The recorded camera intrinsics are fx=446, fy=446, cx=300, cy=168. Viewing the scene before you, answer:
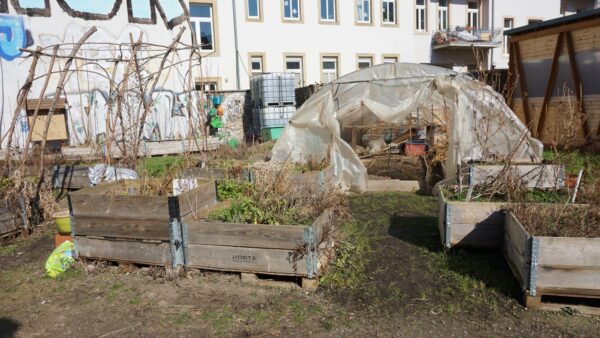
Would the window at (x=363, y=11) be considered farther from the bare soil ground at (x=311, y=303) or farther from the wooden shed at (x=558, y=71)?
the bare soil ground at (x=311, y=303)

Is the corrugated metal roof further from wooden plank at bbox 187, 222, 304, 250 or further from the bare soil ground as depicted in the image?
wooden plank at bbox 187, 222, 304, 250

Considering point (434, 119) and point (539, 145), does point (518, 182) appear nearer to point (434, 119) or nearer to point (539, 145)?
point (539, 145)

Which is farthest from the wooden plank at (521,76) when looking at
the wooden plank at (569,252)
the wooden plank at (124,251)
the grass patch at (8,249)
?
the grass patch at (8,249)

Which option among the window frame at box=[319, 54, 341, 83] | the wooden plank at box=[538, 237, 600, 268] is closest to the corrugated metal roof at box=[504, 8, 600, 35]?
the wooden plank at box=[538, 237, 600, 268]

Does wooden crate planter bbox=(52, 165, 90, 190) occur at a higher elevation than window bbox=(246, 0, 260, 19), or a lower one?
lower

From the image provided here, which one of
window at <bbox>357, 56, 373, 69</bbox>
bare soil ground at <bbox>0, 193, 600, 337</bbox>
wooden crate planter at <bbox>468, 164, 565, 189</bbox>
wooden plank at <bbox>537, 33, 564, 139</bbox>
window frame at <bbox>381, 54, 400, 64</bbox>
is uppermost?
window frame at <bbox>381, 54, 400, 64</bbox>

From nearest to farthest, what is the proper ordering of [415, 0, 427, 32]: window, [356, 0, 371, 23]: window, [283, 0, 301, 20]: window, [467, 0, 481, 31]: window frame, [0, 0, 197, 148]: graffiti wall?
1. [0, 0, 197, 148]: graffiti wall
2. [283, 0, 301, 20]: window
3. [356, 0, 371, 23]: window
4. [415, 0, 427, 32]: window
5. [467, 0, 481, 31]: window frame

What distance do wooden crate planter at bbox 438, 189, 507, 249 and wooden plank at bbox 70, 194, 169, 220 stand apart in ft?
9.71

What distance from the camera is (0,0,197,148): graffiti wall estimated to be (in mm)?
11859

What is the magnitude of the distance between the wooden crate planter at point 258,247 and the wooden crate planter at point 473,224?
1.35 metres

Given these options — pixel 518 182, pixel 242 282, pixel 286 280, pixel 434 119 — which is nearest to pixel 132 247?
pixel 242 282

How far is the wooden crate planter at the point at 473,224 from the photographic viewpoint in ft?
15.3

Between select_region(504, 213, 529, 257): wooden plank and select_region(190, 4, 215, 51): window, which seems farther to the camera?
select_region(190, 4, 215, 51): window

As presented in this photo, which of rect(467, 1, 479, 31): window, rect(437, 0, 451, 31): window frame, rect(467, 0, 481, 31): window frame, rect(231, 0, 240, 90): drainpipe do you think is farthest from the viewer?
rect(467, 1, 479, 31): window
